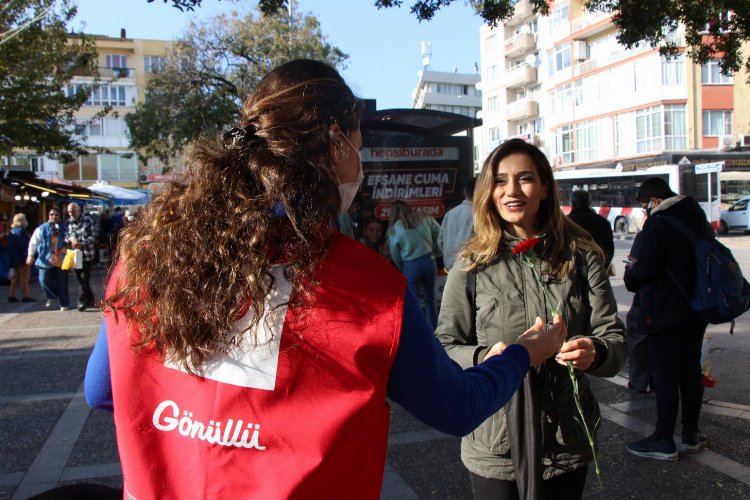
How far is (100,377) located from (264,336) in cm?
43

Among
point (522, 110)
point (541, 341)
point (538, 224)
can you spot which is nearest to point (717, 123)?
point (522, 110)

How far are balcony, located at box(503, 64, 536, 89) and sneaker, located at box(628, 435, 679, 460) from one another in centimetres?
5224

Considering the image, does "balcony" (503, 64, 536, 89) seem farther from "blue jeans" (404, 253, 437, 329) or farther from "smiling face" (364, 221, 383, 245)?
"blue jeans" (404, 253, 437, 329)

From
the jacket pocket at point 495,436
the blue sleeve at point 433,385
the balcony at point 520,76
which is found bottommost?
the jacket pocket at point 495,436

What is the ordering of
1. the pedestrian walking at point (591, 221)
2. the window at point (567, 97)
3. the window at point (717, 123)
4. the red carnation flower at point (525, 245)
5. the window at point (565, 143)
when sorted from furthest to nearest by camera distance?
the window at point (565, 143), the window at point (567, 97), the window at point (717, 123), the pedestrian walking at point (591, 221), the red carnation flower at point (525, 245)

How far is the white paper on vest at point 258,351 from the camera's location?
1.13 meters

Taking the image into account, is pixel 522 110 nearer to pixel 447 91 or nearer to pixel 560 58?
pixel 560 58

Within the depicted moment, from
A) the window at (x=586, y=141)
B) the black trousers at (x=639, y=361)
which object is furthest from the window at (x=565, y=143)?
the black trousers at (x=639, y=361)

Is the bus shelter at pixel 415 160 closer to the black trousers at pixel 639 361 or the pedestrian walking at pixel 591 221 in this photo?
the pedestrian walking at pixel 591 221

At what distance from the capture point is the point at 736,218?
27.4 meters

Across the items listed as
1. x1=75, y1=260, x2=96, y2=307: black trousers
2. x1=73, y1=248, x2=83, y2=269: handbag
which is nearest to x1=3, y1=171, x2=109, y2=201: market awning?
x1=75, y1=260, x2=96, y2=307: black trousers

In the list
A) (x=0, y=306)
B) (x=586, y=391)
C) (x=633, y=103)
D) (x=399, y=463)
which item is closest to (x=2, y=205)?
(x=0, y=306)

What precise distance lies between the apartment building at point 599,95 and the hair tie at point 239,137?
2884 centimetres

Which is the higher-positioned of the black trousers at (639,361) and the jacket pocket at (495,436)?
the jacket pocket at (495,436)
